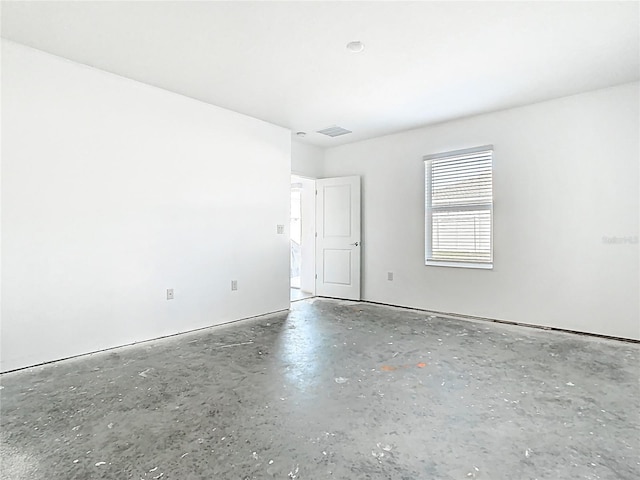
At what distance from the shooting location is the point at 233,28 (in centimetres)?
266

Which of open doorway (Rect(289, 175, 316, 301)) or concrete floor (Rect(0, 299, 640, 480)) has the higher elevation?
open doorway (Rect(289, 175, 316, 301))

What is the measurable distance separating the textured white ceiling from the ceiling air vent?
93 cm

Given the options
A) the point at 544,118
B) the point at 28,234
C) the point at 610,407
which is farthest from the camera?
the point at 544,118

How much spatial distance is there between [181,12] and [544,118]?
376cm

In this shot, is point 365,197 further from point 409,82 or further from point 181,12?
point 181,12

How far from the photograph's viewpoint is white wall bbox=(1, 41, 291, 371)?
2.88 m

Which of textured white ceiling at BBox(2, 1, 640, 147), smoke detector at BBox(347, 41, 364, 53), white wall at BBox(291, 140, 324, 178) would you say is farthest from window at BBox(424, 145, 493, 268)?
smoke detector at BBox(347, 41, 364, 53)

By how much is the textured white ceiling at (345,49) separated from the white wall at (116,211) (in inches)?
12.3

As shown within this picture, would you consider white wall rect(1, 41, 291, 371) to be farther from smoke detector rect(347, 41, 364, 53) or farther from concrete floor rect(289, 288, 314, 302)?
smoke detector rect(347, 41, 364, 53)

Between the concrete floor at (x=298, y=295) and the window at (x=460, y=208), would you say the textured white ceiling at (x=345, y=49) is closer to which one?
the window at (x=460, y=208)

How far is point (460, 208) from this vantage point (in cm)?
479

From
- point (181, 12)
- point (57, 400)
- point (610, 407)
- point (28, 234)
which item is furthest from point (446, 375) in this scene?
point (28, 234)

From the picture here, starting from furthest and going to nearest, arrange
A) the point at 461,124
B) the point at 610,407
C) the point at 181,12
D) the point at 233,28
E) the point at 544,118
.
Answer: the point at 461,124 → the point at 544,118 → the point at 233,28 → the point at 181,12 → the point at 610,407

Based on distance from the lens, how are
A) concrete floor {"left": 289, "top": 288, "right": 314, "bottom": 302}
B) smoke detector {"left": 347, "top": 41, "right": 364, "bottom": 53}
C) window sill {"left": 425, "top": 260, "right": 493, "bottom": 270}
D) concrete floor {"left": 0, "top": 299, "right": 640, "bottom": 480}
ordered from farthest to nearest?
concrete floor {"left": 289, "top": 288, "right": 314, "bottom": 302}
window sill {"left": 425, "top": 260, "right": 493, "bottom": 270}
smoke detector {"left": 347, "top": 41, "right": 364, "bottom": 53}
concrete floor {"left": 0, "top": 299, "right": 640, "bottom": 480}
